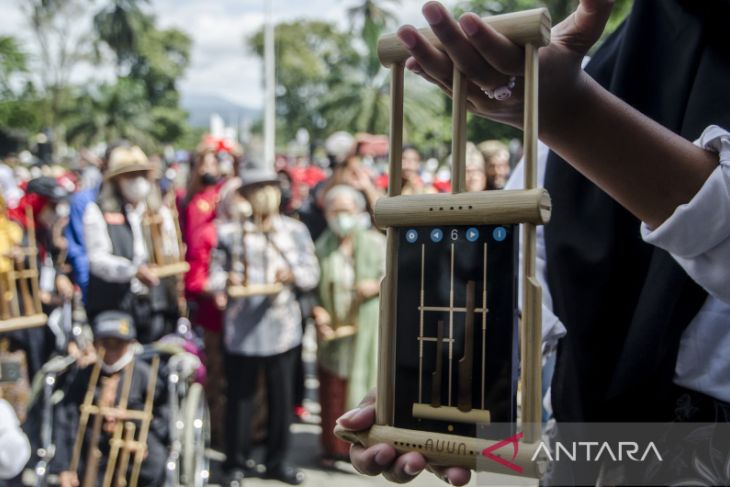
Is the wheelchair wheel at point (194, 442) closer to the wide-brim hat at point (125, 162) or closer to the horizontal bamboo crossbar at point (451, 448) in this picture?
the wide-brim hat at point (125, 162)

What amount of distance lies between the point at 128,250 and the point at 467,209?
3733mm

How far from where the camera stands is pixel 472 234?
40.1 inches

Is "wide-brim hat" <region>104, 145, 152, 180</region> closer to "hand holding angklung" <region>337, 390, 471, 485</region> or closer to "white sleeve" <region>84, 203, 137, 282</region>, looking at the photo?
"white sleeve" <region>84, 203, 137, 282</region>

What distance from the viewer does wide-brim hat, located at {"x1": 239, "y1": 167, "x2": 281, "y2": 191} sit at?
4441 mm

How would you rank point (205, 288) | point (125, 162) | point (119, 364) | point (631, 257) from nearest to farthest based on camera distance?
point (631, 257) < point (119, 364) < point (205, 288) < point (125, 162)

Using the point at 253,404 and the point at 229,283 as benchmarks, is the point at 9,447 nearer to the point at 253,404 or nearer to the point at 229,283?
the point at 229,283

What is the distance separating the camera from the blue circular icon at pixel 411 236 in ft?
3.50

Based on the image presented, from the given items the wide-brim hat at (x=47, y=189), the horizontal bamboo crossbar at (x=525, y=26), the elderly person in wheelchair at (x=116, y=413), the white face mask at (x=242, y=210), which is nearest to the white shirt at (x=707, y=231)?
the horizontal bamboo crossbar at (x=525, y=26)

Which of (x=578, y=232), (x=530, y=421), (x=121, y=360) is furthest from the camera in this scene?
(x=121, y=360)

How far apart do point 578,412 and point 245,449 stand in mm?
3423

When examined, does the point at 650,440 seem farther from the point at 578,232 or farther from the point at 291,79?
the point at 291,79

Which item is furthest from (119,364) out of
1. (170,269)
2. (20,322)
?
(170,269)

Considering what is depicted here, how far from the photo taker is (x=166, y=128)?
52.3 metres

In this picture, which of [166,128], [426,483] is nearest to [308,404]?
[426,483]
